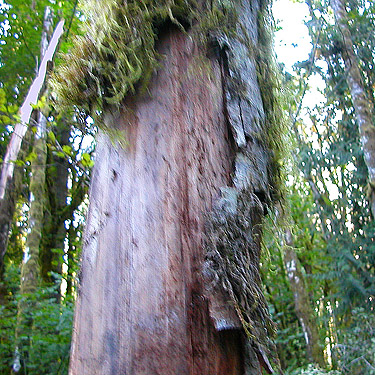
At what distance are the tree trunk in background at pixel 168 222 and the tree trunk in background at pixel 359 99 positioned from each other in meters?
7.19

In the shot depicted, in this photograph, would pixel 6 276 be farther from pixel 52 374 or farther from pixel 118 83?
pixel 118 83

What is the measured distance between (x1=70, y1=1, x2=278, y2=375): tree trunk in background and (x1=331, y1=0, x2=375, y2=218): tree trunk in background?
23.6 feet

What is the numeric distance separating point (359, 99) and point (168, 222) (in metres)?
8.60

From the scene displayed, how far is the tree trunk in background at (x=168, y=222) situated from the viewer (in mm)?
807

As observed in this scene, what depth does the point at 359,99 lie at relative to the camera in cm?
830

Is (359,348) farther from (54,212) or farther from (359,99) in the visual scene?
(54,212)

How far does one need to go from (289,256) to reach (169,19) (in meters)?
9.02

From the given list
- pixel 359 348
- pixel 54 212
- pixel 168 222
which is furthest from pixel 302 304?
pixel 168 222

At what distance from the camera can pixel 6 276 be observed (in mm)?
8570

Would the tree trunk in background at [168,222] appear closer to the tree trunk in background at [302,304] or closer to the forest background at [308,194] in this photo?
the forest background at [308,194]

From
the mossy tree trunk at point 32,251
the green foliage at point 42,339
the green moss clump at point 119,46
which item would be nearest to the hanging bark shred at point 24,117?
the mossy tree trunk at point 32,251

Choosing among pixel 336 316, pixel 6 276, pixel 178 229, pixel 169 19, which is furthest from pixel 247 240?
pixel 336 316

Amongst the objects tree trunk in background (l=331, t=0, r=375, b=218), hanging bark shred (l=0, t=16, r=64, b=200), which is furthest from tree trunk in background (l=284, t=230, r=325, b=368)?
hanging bark shred (l=0, t=16, r=64, b=200)

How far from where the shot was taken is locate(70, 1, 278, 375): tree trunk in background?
0.81 meters
